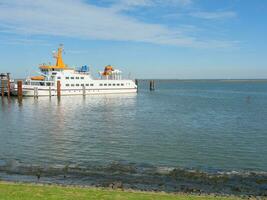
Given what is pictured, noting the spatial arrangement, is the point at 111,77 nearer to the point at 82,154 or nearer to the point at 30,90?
the point at 30,90

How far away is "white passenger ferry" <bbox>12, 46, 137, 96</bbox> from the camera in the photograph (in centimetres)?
9176

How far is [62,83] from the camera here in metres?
95.7

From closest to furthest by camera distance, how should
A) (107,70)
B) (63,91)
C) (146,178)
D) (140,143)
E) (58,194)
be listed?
(58,194) < (146,178) < (140,143) < (63,91) < (107,70)

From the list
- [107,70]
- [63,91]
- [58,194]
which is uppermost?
[107,70]

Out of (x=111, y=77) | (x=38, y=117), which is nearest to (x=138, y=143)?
(x=38, y=117)

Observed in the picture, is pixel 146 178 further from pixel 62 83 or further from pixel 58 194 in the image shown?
pixel 62 83

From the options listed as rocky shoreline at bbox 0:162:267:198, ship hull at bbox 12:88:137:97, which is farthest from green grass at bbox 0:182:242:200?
ship hull at bbox 12:88:137:97

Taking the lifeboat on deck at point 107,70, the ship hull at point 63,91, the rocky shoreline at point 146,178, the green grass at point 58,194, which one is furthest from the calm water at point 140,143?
the lifeboat on deck at point 107,70

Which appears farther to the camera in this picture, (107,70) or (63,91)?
(107,70)

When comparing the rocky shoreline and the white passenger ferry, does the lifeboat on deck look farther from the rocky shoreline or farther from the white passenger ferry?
the rocky shoreline

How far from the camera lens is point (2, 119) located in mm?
49031

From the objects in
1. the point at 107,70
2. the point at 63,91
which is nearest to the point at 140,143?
the point at 63,91

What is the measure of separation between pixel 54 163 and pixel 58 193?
34.5 feet

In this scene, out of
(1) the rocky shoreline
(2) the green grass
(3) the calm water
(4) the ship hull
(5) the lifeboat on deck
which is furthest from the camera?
(5) the lifeboat on deck
